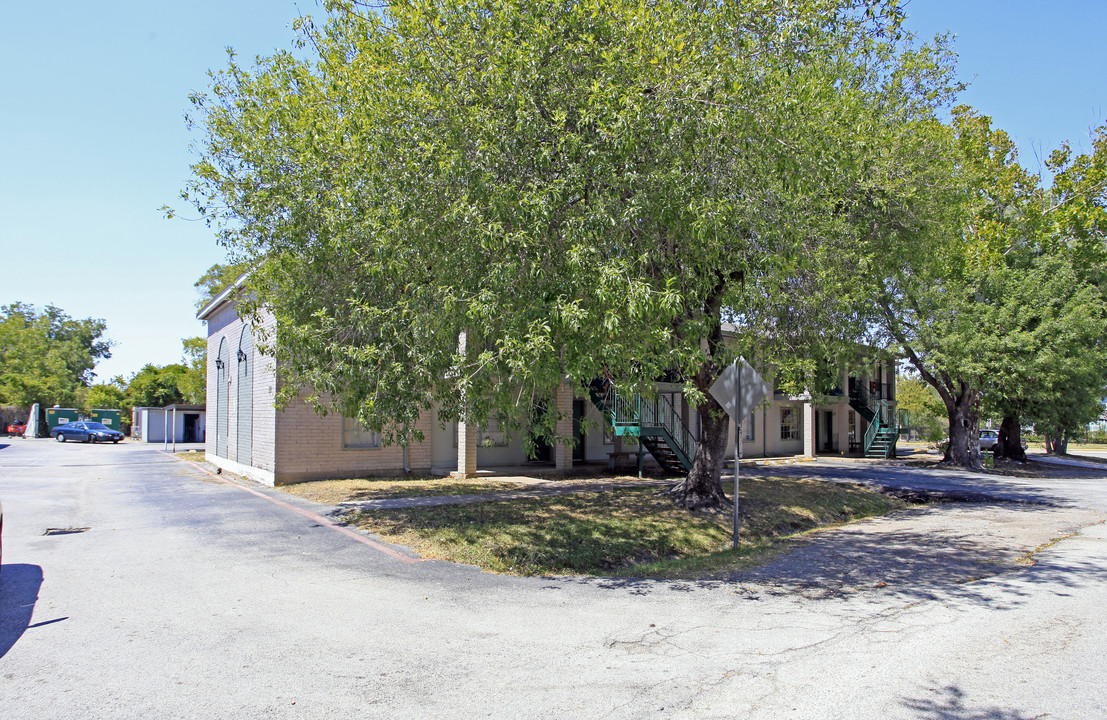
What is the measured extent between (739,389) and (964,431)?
21.5m

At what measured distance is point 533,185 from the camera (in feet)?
25.7

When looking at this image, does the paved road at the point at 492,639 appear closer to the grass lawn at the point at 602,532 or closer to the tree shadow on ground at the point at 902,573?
the tree shadow on ground at the point at 902,573

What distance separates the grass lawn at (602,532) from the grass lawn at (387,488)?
1.95 m

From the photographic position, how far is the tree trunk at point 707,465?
12.3 meters

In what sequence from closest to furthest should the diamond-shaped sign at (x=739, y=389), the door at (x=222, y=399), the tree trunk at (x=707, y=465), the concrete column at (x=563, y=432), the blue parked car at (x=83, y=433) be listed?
the diamond-shaped sign at (x=739, y=389) → the tree trunk at (x=707, y=465) → the concrete column at (x=563, y=432) → the door at (x=222, y=399) → the blue parked car at (x=83, y=433)

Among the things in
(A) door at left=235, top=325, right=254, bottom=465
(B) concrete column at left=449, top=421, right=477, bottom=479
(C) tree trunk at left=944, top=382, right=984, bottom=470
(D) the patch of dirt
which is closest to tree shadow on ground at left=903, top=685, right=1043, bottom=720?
(D) the patch of dirt

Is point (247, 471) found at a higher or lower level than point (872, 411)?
lower

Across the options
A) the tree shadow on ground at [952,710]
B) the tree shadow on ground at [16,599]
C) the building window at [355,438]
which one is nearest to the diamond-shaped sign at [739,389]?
the tree shadow on ground at [952,710]

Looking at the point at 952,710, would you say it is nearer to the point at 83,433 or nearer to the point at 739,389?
the point at 739,389

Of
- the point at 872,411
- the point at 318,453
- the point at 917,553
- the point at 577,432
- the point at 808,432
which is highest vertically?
the point at 872,411

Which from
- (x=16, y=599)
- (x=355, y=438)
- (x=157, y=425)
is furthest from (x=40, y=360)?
(x=16, y=599)

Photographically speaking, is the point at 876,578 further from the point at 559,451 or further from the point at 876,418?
the point at 876,418

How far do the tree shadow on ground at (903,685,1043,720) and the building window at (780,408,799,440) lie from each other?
89.0 ft

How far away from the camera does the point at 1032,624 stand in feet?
20.4
